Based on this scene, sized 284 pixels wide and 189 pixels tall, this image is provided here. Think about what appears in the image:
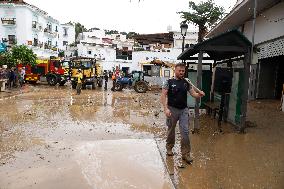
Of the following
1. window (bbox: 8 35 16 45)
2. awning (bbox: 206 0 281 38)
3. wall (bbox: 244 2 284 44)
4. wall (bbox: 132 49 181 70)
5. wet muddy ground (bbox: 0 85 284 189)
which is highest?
window (bbox: 8 35 16 45)

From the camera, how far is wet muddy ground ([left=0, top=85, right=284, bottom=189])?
5.37m

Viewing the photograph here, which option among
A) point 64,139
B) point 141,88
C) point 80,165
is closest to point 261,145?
point 80,165

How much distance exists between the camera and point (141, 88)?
24562mm

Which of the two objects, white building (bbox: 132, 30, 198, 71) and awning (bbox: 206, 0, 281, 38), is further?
white building (bbox: 132, 30, 198, 71)

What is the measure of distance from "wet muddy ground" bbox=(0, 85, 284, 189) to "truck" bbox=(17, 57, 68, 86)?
16.4m

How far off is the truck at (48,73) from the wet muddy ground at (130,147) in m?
16.4

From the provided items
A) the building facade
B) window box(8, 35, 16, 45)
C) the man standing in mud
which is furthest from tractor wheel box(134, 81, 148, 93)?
window box(8, 35, 16, 45)

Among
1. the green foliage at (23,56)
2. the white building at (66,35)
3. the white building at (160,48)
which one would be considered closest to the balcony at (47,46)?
the white building at (66,35)

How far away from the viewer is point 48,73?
95.6ft

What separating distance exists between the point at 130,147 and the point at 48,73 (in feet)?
76.3

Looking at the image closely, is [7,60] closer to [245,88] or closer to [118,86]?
[118,86]

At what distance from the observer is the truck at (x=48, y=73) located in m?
29.0

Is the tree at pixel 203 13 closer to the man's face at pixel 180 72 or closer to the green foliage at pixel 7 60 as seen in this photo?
the green foliage at pixel 7 60

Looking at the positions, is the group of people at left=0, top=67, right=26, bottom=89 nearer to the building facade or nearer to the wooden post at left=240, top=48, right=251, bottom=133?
the building facade
